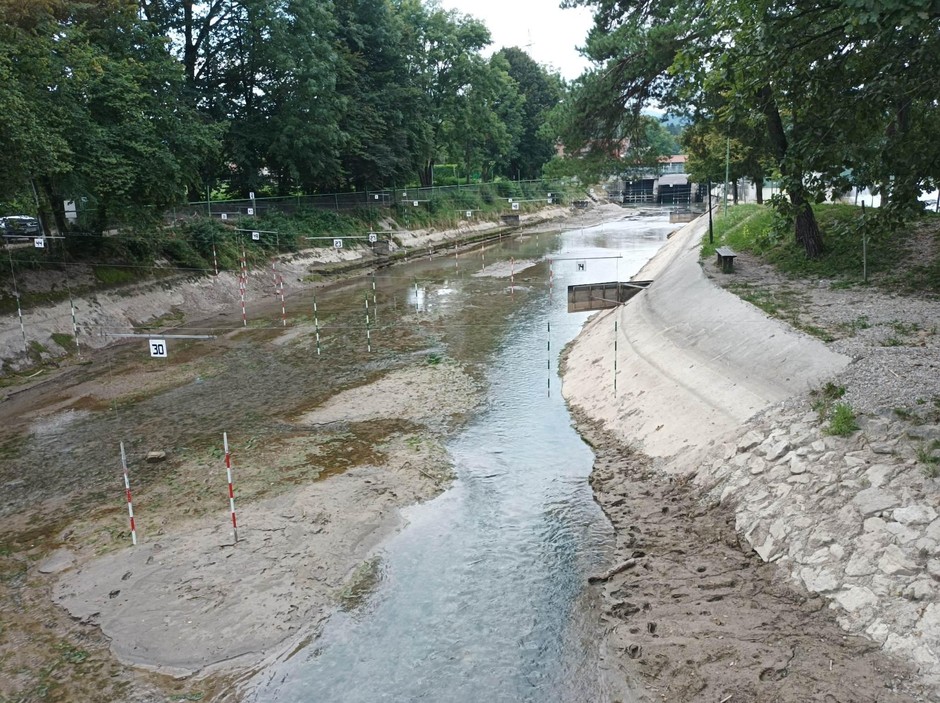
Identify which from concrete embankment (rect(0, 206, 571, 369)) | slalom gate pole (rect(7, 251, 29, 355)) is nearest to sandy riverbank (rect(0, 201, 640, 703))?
slalom gate pole (rect(7, 251, 29, 355))

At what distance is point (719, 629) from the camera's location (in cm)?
754

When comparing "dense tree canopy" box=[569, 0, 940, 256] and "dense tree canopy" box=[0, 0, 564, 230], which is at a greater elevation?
"dense tree canopy" box=[0, 0, 564, 230]

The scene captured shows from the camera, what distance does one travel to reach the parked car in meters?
24.8

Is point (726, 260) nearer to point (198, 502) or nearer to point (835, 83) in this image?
point (835, 83)

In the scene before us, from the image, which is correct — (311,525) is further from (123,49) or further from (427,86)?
(427,86)

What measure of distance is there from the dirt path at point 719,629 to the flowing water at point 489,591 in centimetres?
49

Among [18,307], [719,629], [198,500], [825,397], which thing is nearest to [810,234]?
[825,397]

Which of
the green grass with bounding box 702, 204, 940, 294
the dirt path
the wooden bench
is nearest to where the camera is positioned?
the dirt path

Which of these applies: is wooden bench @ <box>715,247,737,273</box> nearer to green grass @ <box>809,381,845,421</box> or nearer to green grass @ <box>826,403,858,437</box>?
green grass @ <box>809,381,845,421</box>

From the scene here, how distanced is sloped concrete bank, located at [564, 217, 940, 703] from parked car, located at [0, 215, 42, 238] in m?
22.8

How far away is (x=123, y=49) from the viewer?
81.3 feet

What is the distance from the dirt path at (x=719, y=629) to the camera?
6.55m

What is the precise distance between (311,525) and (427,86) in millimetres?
52585

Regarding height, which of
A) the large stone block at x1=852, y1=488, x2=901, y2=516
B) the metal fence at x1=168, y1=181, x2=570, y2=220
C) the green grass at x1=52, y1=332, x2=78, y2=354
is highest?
the metal fence at x1=168, y1=181, x2=570, y2=220
